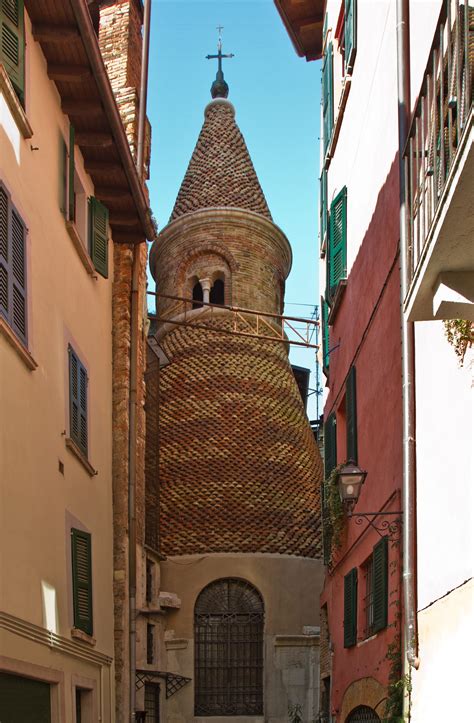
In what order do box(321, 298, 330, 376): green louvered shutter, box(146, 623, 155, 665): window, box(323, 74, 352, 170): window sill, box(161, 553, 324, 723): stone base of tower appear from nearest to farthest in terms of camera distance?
box(323, 74, 352, 170): window sill, box(321, 298, 330, 376): green louvered shutter, box(146, 623, 155, 665): window, box(161, 553, 324, 723): stone base of tower

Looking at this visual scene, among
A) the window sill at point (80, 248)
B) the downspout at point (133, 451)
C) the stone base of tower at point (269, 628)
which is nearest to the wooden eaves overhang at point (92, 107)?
the downspout at point (133, 451)

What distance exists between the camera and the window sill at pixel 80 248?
475 inches

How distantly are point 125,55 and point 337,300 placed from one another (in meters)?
5.92

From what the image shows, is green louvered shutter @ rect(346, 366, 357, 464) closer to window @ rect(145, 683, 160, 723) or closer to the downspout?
the downspout

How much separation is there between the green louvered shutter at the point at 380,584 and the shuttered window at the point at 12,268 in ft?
12.5

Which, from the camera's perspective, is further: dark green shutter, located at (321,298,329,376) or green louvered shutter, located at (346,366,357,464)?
dark green shutter, located at (321,298,329,376)

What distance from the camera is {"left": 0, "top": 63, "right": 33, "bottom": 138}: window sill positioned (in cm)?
922

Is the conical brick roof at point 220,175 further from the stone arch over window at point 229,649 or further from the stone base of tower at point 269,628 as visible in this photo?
the stone arch over window at point 229,649

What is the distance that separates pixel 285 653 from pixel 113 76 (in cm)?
1127

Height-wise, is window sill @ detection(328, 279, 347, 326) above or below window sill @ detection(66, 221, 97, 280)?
below

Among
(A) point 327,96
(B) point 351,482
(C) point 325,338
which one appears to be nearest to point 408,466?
(B) point 351,482

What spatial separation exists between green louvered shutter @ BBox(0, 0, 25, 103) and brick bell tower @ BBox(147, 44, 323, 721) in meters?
12.3

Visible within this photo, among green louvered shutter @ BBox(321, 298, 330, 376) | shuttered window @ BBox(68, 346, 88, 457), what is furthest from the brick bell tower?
shuttered window @ BBox(68, 346, 88, 457)

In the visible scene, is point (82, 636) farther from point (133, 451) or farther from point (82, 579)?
point (133, 451)
